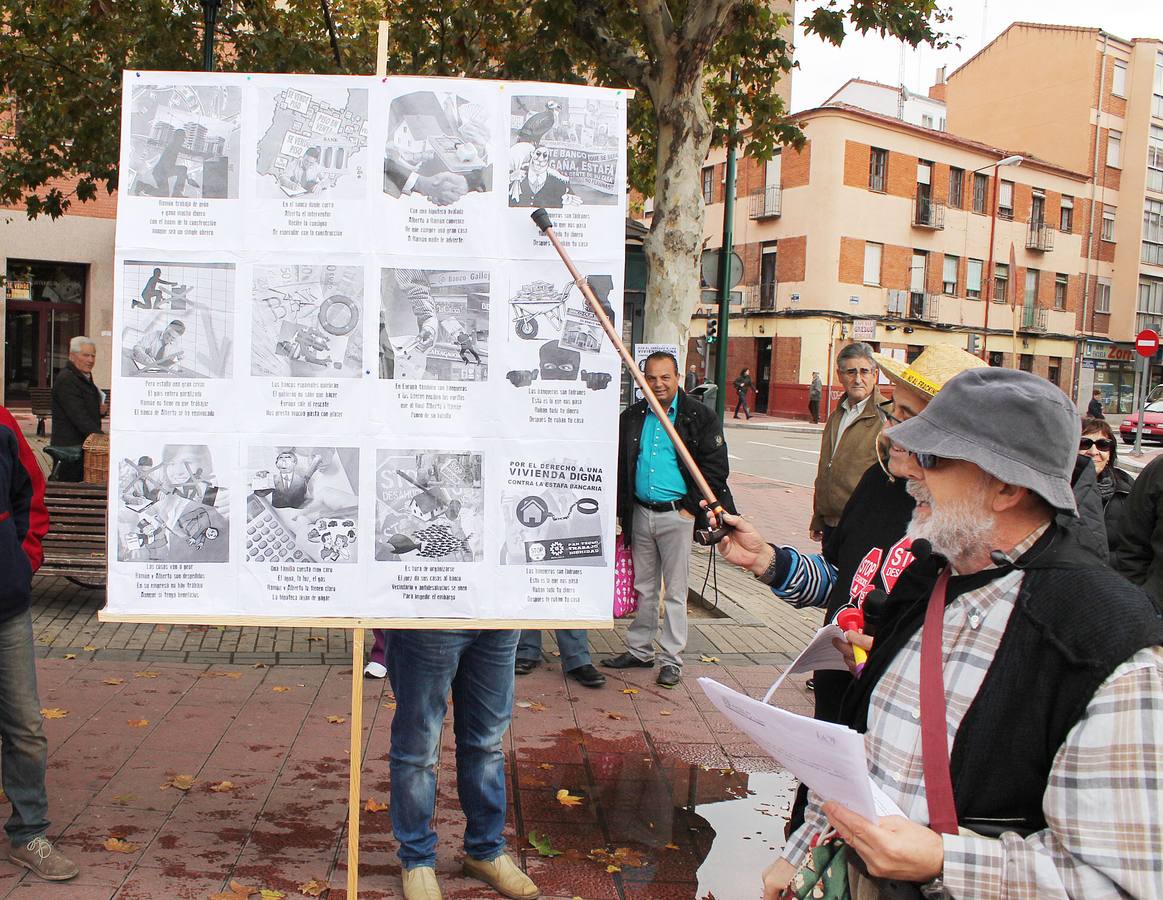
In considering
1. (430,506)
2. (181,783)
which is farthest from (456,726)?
(181,783)

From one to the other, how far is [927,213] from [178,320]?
40434 mm

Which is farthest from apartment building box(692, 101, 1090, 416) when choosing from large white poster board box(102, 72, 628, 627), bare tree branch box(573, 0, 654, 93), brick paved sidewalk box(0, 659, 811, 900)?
large white poster board box(102, 72, 628, 627)

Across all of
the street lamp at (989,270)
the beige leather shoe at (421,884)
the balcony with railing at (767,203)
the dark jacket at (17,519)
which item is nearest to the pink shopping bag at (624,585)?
the beige leather shoe at (421,884)

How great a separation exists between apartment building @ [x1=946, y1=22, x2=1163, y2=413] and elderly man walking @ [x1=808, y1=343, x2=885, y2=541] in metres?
44.3

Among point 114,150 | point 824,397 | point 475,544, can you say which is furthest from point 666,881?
point 824,397

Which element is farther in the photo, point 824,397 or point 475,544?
point 824,397

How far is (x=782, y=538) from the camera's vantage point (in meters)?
13.1

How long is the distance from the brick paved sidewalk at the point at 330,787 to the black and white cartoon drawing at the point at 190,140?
2.41 metres

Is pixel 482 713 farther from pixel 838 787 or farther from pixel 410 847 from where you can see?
pixel 838 787

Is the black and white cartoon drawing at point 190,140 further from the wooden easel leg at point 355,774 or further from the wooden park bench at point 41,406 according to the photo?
the wooden park bench at point 41,406

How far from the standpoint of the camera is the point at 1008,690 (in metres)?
1.66

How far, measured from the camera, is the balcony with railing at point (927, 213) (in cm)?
3966

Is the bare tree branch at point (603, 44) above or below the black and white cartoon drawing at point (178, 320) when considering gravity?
above

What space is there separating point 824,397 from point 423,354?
115 feet
